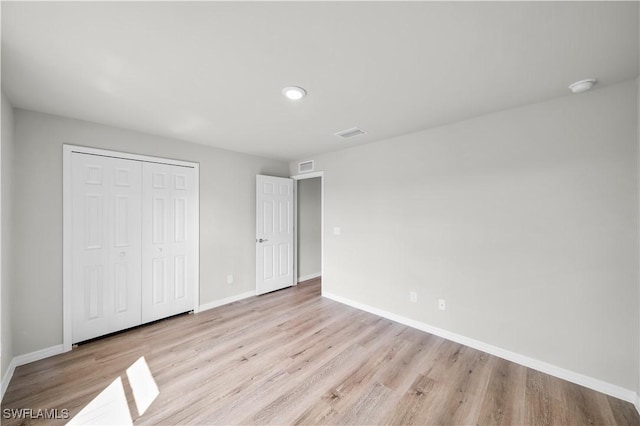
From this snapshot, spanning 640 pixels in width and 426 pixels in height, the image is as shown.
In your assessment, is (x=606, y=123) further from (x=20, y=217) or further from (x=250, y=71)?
(x=20, y=217)

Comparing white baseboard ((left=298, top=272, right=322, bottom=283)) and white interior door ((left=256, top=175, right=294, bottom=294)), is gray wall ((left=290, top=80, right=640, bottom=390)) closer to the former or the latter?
A: white interior door ((left=256, top=175, right=294, bottom=294))

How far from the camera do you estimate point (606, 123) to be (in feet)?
6.45

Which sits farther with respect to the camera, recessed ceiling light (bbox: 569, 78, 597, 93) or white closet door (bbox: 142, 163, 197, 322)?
white closet door (bbox: 142, 163, 197, 322)

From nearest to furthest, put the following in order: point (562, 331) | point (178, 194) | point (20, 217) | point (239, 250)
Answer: point (562, 331)
point (20, 217)
point (178, 194)
point (239, 250)

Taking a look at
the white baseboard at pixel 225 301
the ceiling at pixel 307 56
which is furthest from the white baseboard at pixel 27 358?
the ceiling at pixel 307 56

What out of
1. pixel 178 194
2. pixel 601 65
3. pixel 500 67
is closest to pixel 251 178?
pixel 178 194

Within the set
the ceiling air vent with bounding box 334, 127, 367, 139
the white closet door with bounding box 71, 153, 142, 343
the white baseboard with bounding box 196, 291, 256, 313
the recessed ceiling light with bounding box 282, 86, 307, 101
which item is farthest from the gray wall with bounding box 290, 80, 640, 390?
the white closet door with bounding box 71, 153, 142, 343

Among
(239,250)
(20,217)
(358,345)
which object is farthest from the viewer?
(239,250)

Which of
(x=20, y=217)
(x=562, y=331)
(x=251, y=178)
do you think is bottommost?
(x=562, y=331)

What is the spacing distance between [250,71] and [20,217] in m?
2.60

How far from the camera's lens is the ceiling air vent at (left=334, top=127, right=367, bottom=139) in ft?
9.96

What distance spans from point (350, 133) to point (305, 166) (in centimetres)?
148

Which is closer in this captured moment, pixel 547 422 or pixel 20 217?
pixel 547 422

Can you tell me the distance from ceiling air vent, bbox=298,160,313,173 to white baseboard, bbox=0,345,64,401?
3.73 m
